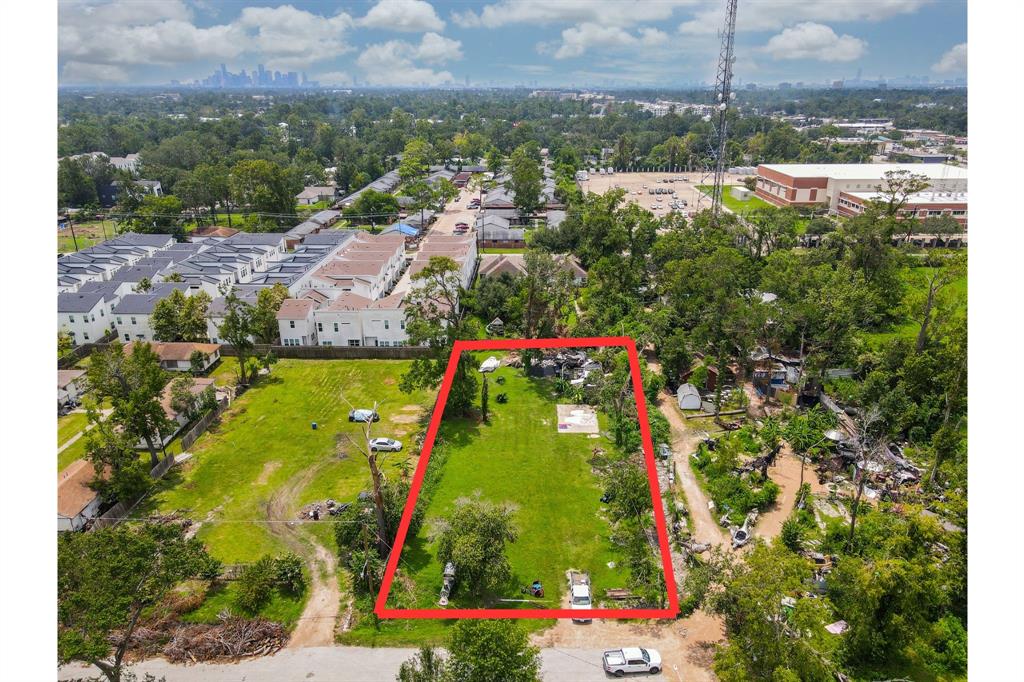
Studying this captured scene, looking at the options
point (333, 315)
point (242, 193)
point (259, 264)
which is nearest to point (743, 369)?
point (333, 315)

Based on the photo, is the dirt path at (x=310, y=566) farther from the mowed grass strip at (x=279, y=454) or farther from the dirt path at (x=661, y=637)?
the dirt path at (x=661, y=637)

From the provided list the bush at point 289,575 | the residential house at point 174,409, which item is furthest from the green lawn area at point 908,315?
the residential house at point 174,409

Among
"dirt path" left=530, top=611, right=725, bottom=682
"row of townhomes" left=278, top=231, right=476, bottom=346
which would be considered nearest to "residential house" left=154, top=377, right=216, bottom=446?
"row of townhomes" left=278, top=231, right=476, bottom=346

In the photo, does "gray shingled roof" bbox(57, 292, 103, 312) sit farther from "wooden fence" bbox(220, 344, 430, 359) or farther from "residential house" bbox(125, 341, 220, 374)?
"wooden fence" bbox(220, 344, 430, 359)

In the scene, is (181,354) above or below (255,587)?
above

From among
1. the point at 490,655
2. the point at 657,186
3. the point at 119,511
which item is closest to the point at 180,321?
the point at 119,511

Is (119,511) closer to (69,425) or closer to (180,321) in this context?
(69,425)

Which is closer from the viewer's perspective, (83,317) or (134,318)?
(83,317)
